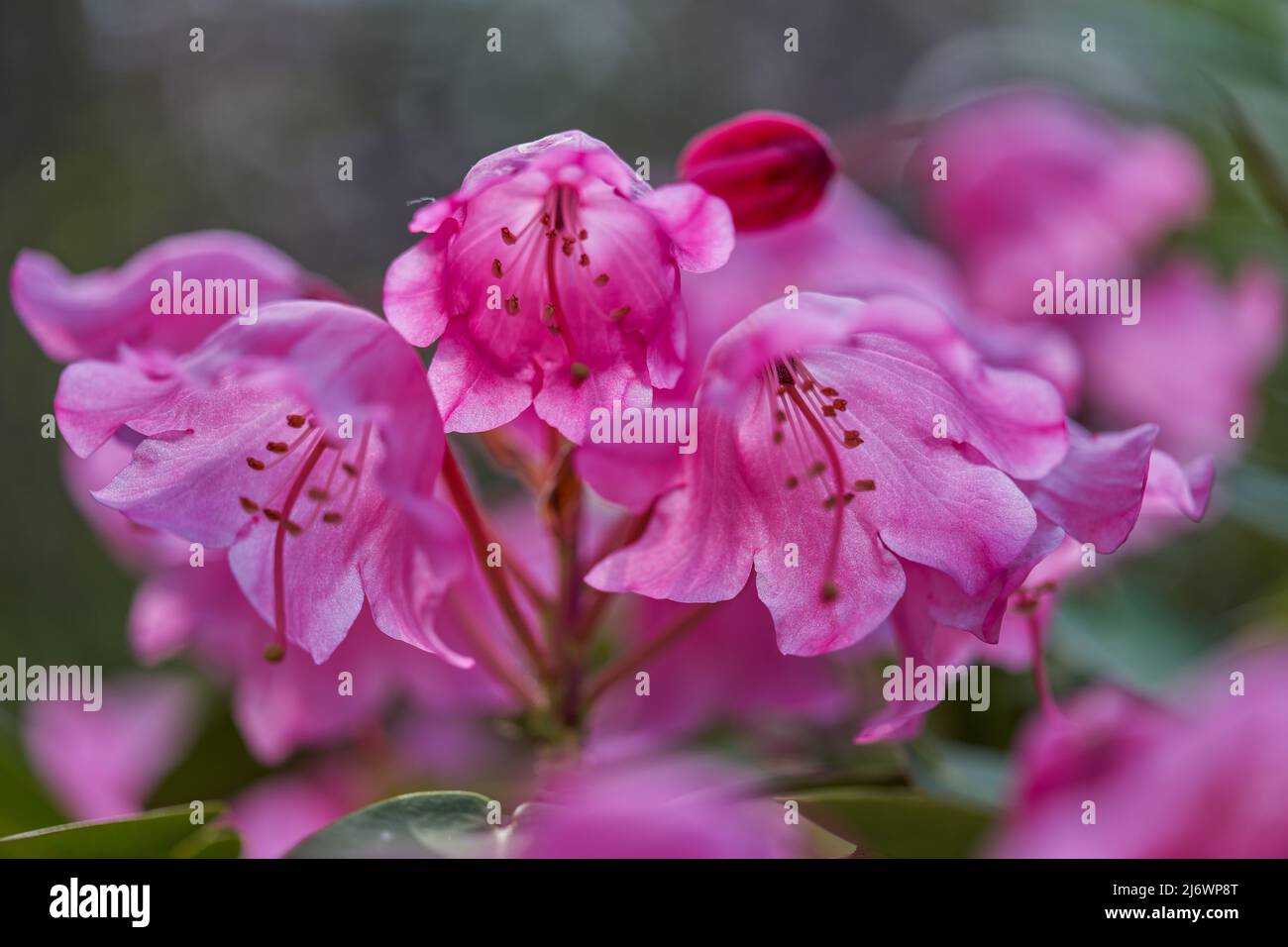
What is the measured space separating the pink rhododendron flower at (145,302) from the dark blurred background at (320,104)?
1003mm

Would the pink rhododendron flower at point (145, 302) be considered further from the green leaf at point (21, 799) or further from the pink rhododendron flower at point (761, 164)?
the green leaf at point (21, 799)

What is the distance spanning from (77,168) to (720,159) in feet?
11.8

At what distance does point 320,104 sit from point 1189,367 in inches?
157

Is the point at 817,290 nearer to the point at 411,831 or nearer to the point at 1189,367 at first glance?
the point at 411,831

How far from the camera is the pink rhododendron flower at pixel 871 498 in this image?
55 cm

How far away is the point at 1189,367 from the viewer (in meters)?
1.22

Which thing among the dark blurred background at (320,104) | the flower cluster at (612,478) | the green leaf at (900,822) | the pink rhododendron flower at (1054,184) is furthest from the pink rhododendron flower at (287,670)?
the dark blurred background at (320,104)

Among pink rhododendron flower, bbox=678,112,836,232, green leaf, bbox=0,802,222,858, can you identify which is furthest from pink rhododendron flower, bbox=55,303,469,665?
pink rhododendron flower, bbox=678,112,836,232

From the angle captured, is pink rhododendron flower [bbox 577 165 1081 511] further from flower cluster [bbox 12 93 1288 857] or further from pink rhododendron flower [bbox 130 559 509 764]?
pink rhododendron flower [bbox 130 559 509 764]

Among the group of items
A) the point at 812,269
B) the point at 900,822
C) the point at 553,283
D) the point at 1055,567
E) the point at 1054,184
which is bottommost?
the point at 900,822

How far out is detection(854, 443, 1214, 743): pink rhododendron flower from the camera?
22.6 inches

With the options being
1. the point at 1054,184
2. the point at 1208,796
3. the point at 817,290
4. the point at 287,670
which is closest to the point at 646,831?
the point at 1208,796

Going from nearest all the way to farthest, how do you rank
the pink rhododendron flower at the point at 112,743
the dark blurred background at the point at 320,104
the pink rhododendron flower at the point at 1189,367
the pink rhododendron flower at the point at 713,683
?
the pink rhododendron flower at the point at 713,683 < the pink rhododendron flower at the point at 112,743 < the pink rhododendron flower at the point at 1189,367 < the dark blurred background at the point at 320,104
